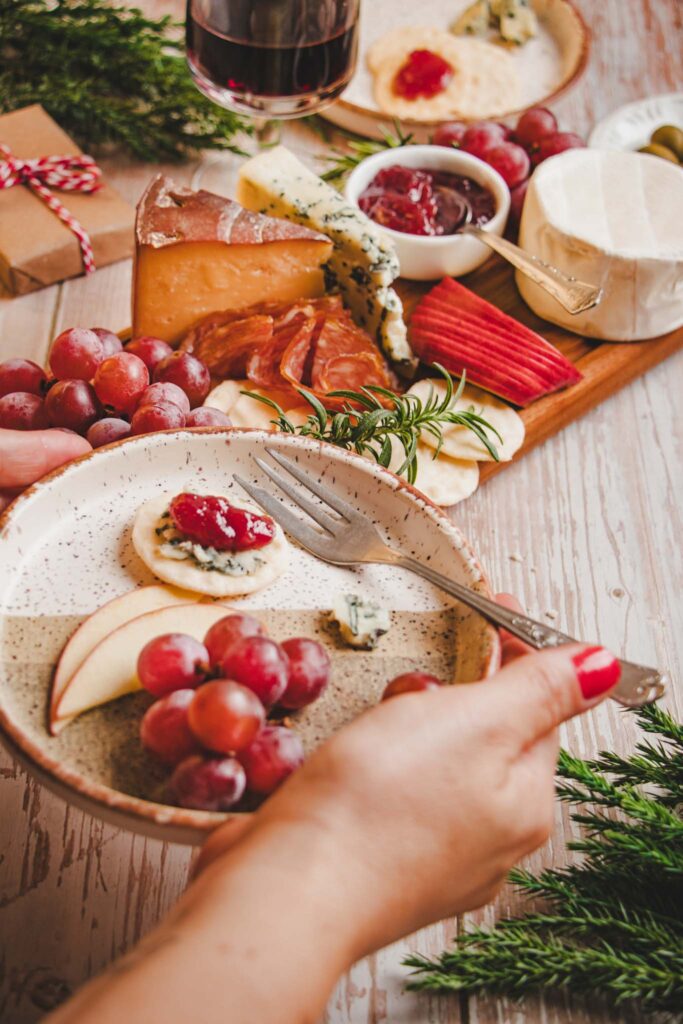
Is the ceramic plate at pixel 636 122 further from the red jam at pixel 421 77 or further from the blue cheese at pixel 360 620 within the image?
the blue cheese at pixel 360 620

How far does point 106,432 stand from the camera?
1.23 m

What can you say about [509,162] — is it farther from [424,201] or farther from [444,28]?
[444,28]

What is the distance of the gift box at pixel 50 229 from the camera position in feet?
5.61

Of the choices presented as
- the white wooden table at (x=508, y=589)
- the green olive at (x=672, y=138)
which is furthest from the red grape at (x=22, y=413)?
the green olive at (x=672, y=138)

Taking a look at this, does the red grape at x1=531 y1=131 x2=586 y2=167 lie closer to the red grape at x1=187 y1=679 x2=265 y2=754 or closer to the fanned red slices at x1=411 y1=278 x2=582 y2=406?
the fanned red slices at x1=411 y1=278 x2=582 y2=406

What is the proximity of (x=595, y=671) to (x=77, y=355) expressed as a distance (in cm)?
84

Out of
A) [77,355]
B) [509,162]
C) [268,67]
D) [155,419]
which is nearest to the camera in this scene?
[155,419]

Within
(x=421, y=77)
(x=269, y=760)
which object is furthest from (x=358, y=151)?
(x=269, y=760)

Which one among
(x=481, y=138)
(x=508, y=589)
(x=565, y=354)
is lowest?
(x=508, y=589)

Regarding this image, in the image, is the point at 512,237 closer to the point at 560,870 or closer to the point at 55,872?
the point at 560,870

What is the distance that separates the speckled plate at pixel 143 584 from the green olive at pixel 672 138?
126 centimetres

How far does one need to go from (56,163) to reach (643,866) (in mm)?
1522

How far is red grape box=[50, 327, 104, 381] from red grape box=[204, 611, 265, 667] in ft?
1.88

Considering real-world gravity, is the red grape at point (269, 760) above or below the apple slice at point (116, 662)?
above
